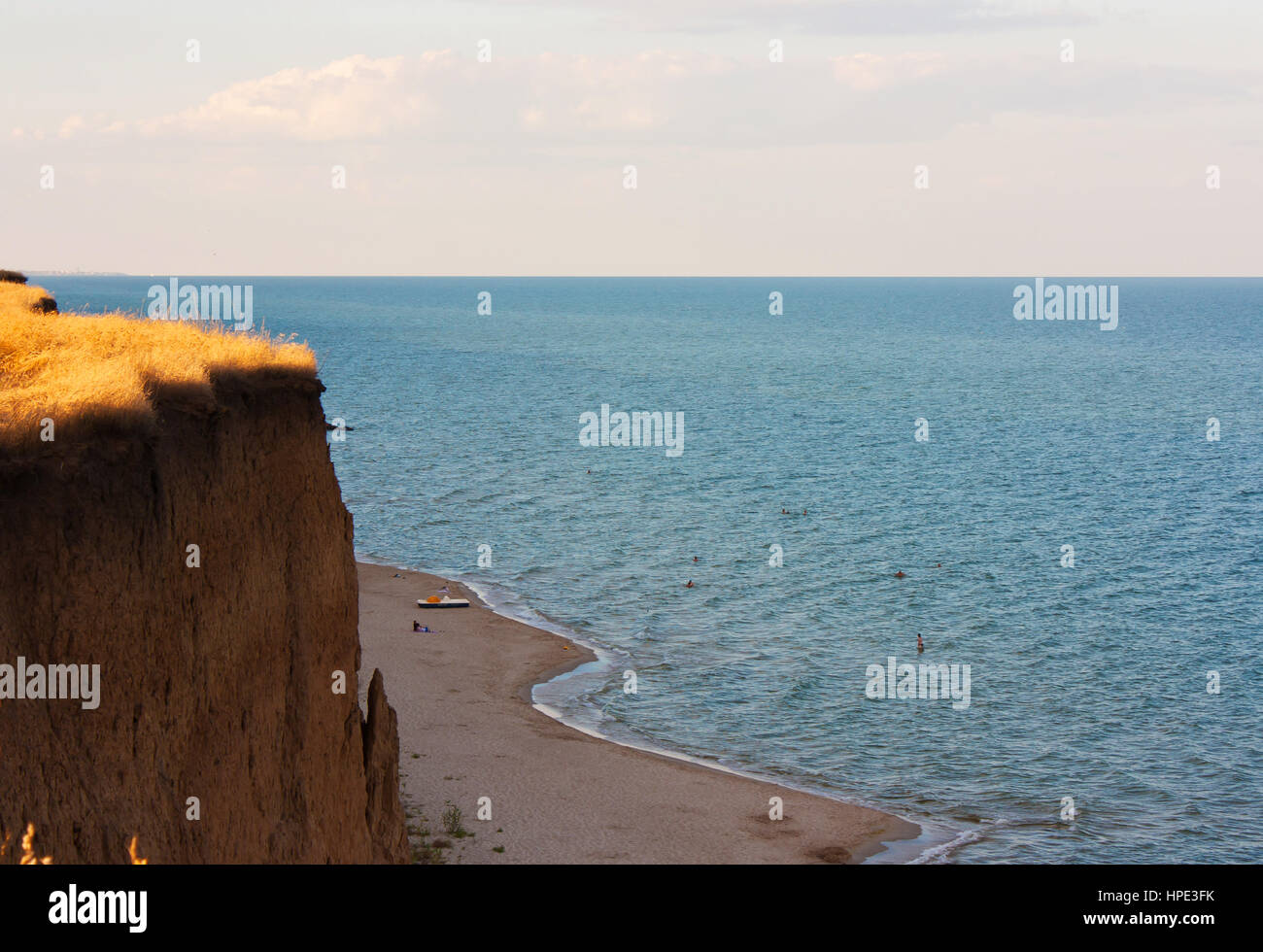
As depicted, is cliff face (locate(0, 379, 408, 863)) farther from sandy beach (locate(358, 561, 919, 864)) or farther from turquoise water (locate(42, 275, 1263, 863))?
turquoise water (locate(42, 275, 1263, 863))

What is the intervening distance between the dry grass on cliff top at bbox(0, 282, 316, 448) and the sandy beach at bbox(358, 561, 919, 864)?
57.4 ft

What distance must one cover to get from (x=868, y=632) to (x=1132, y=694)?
12559mm

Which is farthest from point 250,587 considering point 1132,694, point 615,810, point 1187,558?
point 1187,558

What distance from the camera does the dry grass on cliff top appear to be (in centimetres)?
1340

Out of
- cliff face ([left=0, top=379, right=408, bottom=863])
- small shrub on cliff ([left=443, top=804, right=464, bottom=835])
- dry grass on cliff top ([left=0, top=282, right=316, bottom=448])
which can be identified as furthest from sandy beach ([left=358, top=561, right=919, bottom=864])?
dry grass on cliff top ([left=0, top=282, right=316, bottom=448])

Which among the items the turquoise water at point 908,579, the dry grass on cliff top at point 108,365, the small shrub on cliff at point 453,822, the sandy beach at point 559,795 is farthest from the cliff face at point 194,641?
the turquoise water at point 908,579

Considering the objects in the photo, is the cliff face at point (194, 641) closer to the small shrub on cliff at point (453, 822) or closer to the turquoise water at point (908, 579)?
the small shrub on cliff at point (453, 822)

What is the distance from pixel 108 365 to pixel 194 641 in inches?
137

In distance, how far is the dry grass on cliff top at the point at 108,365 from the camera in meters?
13.4

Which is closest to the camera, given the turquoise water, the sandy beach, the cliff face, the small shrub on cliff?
the cliff face

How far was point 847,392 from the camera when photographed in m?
155

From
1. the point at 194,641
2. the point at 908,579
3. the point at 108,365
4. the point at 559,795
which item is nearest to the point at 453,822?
the point at 559,795

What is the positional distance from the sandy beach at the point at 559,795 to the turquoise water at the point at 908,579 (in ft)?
6.82
